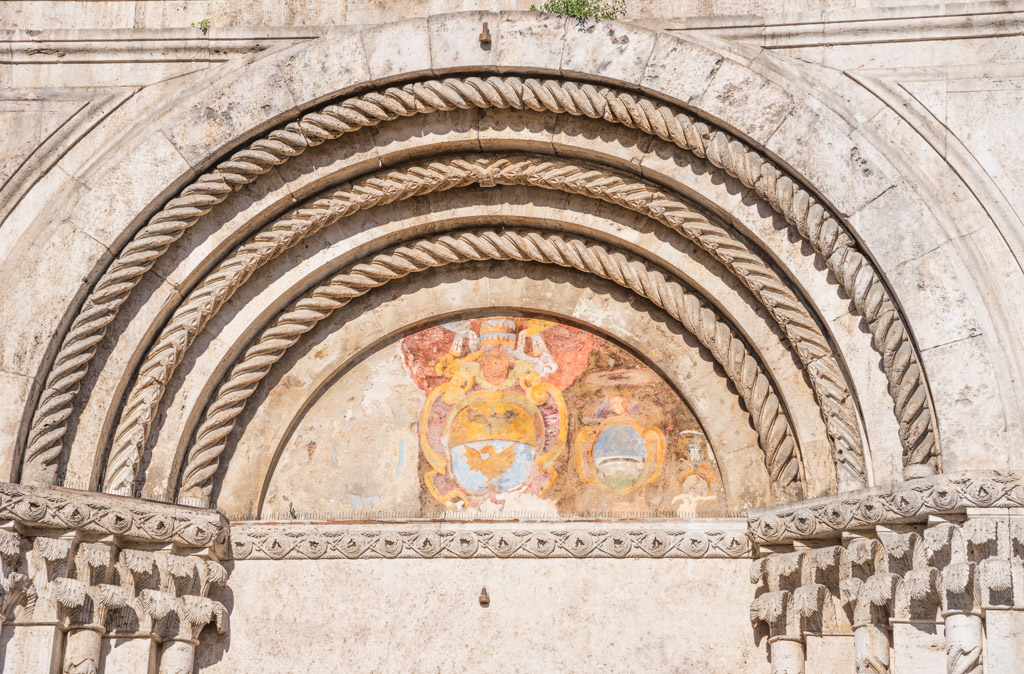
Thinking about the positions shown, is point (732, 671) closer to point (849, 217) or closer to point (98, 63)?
point (849, 217)

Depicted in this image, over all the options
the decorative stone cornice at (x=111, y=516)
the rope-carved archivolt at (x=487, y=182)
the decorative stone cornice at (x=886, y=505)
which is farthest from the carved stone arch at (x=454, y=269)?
the decorative stone cornice at (x=886, y=505)

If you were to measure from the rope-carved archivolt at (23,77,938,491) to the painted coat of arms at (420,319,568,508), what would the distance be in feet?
4.22

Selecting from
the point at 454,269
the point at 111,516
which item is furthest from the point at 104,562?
the point at 454,269

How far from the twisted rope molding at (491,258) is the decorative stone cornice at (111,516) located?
310 mm

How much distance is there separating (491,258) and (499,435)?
3.08ft

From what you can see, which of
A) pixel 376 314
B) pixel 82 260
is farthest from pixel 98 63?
pixel 376 314

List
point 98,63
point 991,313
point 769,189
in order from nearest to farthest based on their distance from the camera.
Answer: point 991,313 → point 769,189 → point 98,63

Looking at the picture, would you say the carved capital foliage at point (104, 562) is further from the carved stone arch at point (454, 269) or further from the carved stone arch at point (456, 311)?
the carved stone arch at point (456, 311)

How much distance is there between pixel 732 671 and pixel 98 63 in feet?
14.2

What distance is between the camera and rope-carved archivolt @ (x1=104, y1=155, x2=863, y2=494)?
719cm

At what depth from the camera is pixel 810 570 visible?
23.2ft

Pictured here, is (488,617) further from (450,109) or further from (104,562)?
(450,109)

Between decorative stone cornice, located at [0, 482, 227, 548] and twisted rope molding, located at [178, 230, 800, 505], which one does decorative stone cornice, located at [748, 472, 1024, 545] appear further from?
decorative stone cornice, located at [0, 482, 227, 548]

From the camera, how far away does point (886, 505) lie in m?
6.68
